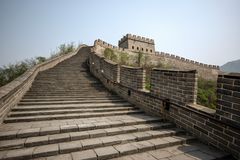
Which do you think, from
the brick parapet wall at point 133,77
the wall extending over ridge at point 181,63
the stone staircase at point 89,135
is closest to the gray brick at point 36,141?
the stone staircase at point 89,135

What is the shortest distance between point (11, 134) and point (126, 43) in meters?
38.8

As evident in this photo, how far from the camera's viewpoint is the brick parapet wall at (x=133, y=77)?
617cm

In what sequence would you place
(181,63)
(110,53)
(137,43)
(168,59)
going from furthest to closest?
(137,43) < (181,63) < (168,59) < (110,53)

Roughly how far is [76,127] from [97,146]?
872mm

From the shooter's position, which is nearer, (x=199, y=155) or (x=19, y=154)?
(x=19, y=154)

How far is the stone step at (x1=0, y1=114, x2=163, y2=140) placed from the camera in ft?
11.5

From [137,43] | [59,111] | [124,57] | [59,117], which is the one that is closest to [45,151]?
[59,117]

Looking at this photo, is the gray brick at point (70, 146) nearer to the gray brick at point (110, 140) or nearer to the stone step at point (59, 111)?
the gray brick at point (110, 140)

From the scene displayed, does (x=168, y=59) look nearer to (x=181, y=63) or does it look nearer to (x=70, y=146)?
(x=181, y=63)

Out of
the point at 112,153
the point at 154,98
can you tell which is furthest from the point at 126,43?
the point at 112,153

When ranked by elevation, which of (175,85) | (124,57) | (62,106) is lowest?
(62,106)

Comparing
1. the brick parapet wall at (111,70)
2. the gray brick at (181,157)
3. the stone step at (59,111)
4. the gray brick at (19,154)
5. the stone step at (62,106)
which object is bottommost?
the gray brick at (181,157)

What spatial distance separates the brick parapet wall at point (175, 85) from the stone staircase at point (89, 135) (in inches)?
32.7

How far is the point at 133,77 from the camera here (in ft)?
21.2
